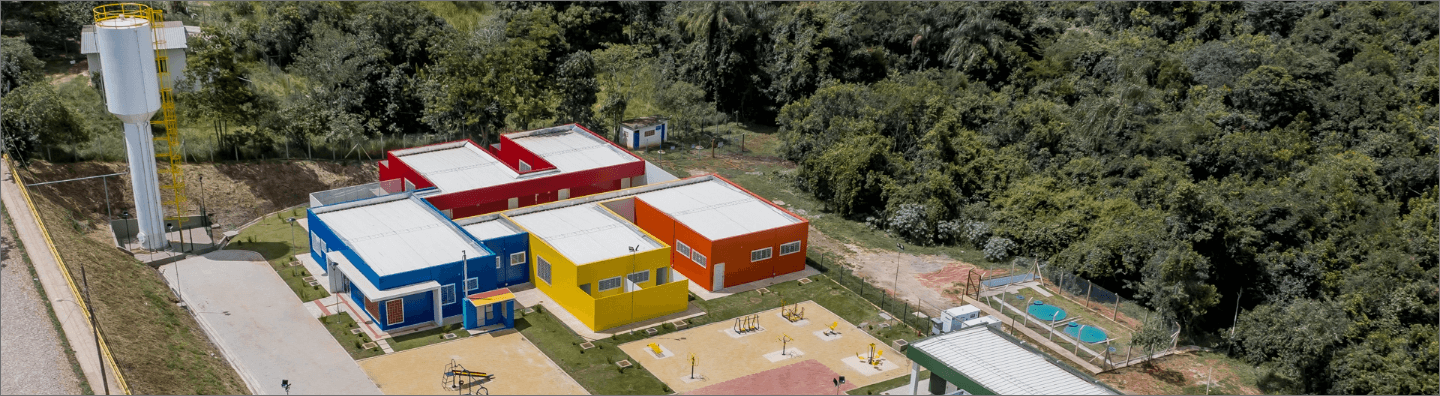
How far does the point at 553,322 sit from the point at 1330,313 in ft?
92.2

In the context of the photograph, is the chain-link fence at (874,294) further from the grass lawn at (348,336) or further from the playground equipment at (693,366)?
the grass lawn at (348,336)

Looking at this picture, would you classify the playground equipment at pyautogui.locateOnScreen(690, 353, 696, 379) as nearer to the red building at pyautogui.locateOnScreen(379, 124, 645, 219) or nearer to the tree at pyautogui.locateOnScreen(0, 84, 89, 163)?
the red building at pyautogui.locateOnScreen(379, 124, 645, 219)

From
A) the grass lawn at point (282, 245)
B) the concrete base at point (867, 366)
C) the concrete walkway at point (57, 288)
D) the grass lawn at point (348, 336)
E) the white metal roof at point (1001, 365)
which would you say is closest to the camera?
the white metal roof at point (1001, 365)

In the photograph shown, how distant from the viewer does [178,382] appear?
32.8 meters

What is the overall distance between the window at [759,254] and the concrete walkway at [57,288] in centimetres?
2362

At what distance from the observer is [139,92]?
41.3 metres

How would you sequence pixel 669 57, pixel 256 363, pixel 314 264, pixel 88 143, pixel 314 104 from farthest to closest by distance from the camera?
pixel 669 57, pixel 314 104, pixel 88 143, pixel 314 264, pixel 256 363

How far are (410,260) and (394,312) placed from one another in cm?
237

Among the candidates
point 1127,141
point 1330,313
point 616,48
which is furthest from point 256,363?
point 616,48

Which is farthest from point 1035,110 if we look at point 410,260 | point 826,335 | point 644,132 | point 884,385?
point 410,260

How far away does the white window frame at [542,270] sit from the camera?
42281 millimetres

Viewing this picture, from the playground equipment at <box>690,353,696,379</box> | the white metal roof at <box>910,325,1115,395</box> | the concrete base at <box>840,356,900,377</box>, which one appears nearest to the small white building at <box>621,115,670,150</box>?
the playground equipment at <box>690,353,696,379</box>

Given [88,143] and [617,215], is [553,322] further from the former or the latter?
[88,143]

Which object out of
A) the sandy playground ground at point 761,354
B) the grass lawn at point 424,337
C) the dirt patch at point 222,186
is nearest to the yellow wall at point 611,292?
the sandy playground ground at point 761,354
